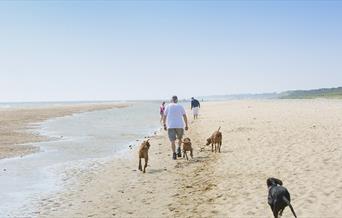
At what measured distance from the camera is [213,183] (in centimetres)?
1199

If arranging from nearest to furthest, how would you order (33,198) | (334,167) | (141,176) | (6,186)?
(33,198) → (334,167) → (6,186) → (141,176)

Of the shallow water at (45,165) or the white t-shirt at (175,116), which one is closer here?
the shallow water at (45,165)

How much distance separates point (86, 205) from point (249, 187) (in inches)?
158

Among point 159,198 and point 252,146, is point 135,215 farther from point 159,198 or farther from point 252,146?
point 252,146

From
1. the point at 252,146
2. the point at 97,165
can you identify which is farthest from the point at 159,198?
the point at 252,146

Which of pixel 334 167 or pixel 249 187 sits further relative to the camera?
pixel 334 167

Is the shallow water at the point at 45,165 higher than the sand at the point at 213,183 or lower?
lower

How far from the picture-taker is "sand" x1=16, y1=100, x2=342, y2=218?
955 centimetres

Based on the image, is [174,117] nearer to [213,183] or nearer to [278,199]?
[213,183]

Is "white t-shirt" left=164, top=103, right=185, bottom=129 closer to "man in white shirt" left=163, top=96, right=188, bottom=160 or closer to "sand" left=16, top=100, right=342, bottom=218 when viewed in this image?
"man in white shirt" left=163, top=96, right=188, bottom=160

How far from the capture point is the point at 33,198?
11.4 metres

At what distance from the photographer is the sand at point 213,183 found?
31.3 feet

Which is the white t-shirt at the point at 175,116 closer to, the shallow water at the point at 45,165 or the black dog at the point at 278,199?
the shallow water at the point at 45,165

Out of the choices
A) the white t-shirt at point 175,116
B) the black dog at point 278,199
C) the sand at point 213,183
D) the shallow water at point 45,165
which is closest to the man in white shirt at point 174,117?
the white t-shirt at point 175,116
